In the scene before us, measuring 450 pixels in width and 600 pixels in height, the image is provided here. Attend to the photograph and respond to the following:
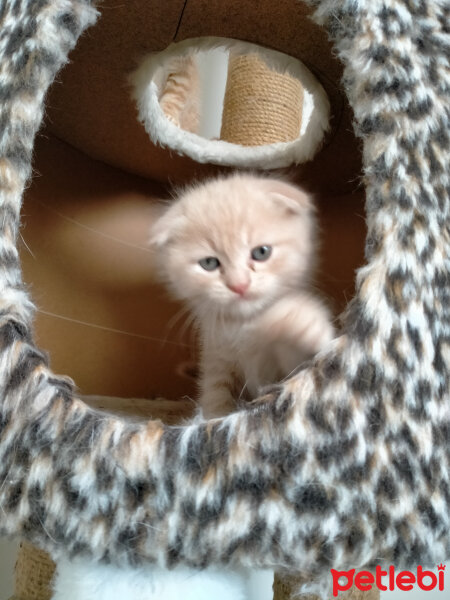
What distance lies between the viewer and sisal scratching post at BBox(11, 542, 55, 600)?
3.14ft

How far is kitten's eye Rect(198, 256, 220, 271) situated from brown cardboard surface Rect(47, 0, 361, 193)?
1.07 ft

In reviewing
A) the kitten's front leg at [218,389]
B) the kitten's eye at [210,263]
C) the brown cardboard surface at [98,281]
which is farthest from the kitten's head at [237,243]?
the brown cardboard surface at [98,281]

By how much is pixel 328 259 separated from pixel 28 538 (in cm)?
96

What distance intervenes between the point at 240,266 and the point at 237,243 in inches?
1.5

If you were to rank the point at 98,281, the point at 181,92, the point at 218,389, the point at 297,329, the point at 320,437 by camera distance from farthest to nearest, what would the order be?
1. the point at 181,92
2. the point at 98,281
3. the point at 218,389
4. the point at 297,329
5. the point at 320,437

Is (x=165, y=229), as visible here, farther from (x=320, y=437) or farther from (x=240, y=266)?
(x=320, y=437)

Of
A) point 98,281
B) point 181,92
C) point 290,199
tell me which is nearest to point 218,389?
point 290,199

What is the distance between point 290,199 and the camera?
981mm

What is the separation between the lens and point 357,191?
141 cm

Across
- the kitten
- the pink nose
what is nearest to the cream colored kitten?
the pink nose

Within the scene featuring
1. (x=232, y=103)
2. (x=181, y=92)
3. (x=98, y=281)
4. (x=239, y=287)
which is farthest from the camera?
(x=232, y=103)

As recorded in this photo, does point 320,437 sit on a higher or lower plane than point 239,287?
lower

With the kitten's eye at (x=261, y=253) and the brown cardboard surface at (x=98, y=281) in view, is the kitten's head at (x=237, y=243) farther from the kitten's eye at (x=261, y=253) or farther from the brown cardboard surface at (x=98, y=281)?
the brown cardboard surface at (x=98, y=281)

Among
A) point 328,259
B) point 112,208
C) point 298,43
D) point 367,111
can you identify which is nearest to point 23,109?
point 367,111
